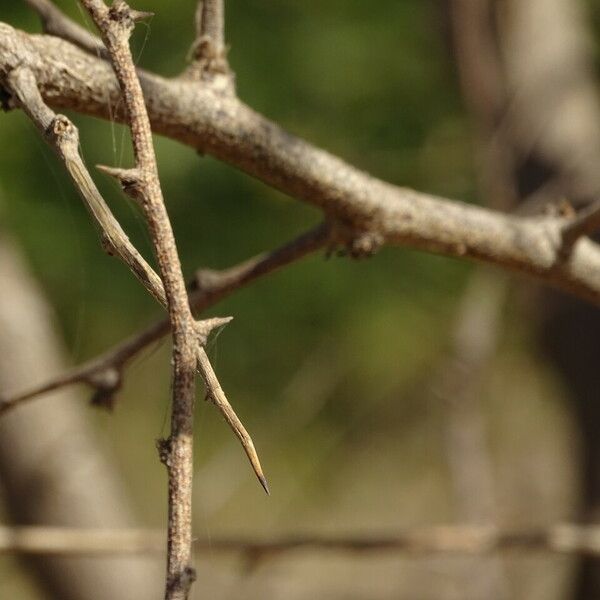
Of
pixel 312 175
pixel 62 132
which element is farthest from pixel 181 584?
pixel 312 175

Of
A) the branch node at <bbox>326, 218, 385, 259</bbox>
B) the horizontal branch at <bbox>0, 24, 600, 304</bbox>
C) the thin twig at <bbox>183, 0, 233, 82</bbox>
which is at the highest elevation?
the thin twig at <bbox>183, 0, 233, 82</bbox>

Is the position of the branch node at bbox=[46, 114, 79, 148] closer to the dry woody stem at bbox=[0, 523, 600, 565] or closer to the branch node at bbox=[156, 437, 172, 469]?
the branch node at bbox=[156, 437, 172, 469]

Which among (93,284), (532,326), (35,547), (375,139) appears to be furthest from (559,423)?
(35,547)

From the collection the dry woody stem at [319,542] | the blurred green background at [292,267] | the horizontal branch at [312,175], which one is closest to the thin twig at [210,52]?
the horizontal branch at [312,175]

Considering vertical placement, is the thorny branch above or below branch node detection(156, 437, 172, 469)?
above

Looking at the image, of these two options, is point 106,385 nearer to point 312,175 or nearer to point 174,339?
point 312,175

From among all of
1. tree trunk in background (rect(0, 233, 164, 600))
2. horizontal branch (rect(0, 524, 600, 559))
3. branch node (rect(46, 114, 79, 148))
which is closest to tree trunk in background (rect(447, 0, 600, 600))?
horizontal branch (rect(0, 524, 600, 559))

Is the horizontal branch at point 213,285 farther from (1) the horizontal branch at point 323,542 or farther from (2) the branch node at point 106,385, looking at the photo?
(1) the horizontal branch at point 323,542
